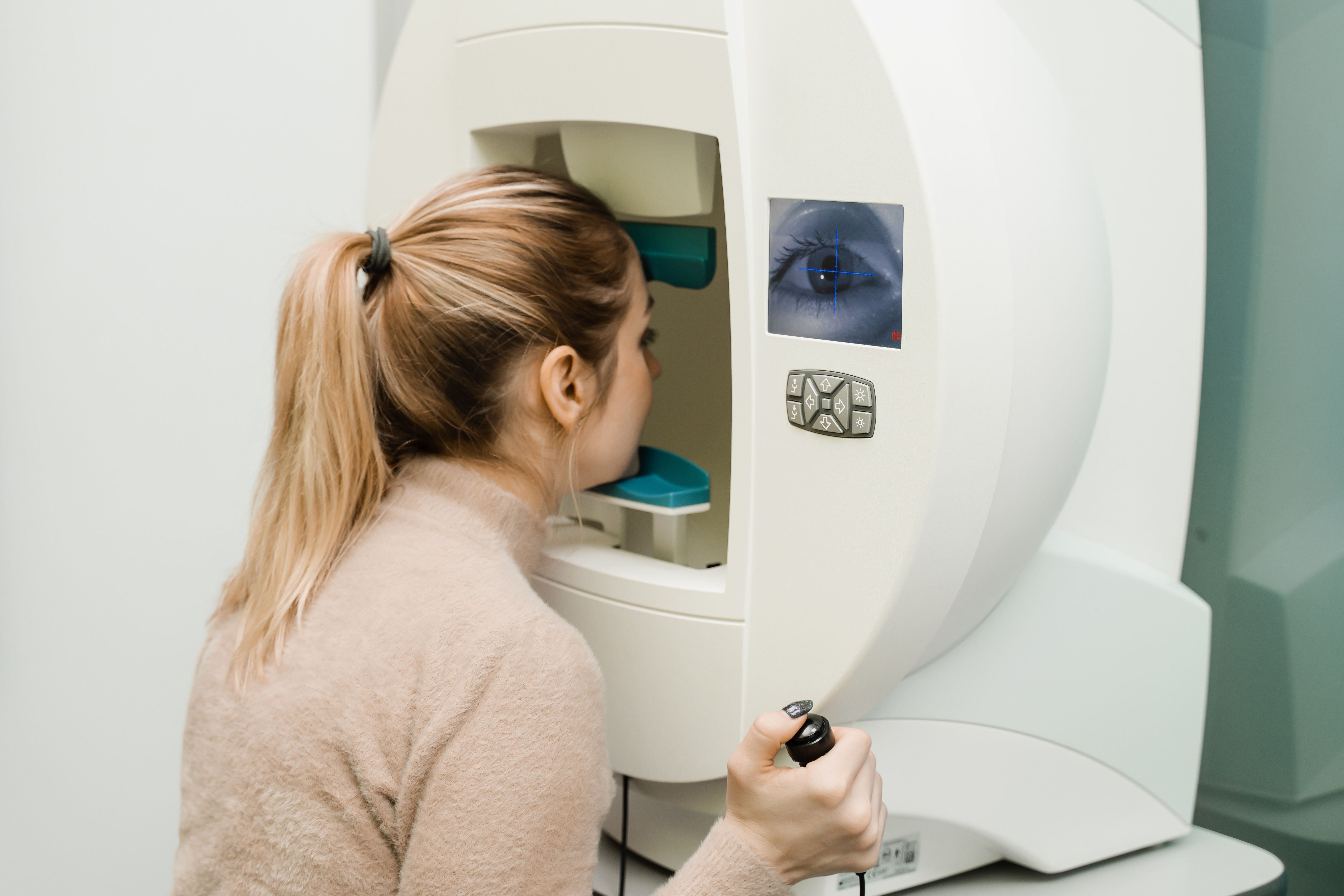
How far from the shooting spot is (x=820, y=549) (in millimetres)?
709

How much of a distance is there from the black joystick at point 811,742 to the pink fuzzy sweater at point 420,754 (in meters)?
0.07

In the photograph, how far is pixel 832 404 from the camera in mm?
688

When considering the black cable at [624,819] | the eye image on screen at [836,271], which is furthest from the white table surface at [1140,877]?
the eye image on screen at [836,271]

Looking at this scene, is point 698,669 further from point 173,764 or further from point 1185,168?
point 173,764

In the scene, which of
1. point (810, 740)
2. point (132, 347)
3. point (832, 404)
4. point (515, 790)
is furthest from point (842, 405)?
point (132, 347)

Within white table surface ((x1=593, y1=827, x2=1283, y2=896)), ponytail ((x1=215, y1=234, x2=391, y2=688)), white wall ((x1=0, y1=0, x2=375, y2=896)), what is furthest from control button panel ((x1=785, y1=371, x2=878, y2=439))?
white wall ((x1=0, y1=0, x2=375, y2=896))

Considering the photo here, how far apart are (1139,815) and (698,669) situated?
1.38 feet

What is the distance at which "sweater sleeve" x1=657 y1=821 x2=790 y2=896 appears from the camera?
66 centimetres

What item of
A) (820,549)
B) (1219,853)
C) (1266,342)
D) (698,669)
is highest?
(1266,342)

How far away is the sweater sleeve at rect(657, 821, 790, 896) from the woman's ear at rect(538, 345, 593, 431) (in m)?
0.33

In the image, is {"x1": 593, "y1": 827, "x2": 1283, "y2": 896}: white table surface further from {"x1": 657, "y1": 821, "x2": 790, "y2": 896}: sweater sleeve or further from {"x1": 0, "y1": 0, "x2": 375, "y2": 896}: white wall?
{"x1": 0, "y1": 0, "x2": 375, "y2": 896}: white wall

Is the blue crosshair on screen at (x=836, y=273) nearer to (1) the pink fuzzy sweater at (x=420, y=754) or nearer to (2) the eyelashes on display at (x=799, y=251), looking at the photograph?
(2) the eyelashes on display at (x=799, y=251)

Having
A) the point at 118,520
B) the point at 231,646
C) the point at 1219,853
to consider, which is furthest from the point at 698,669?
the point at 118,520

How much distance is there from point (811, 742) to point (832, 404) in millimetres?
211
